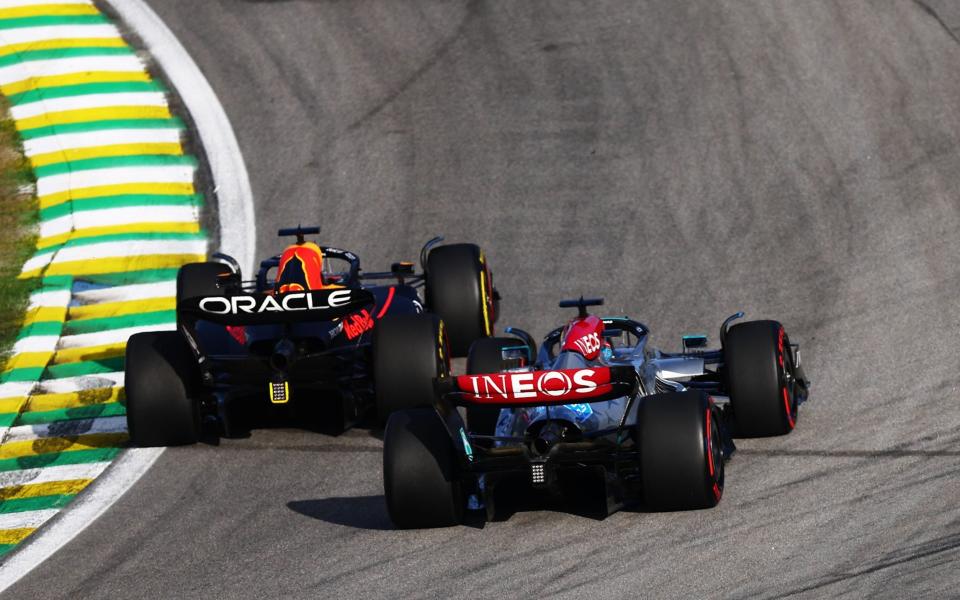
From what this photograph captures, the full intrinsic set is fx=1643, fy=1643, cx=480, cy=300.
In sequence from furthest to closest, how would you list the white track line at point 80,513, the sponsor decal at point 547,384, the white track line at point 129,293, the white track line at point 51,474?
the white track line at point 129,293 → the white track line at point 51,474 → the white track line at point 80,513 → the sponsor decal at point 547,384

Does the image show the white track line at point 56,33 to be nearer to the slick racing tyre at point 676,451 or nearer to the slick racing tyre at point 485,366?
the slick racing tyre at point 485,366

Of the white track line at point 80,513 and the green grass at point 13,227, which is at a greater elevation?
the green grass at point 13,227

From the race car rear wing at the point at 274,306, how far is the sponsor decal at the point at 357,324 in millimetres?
885

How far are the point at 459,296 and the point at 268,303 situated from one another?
2.89 meters

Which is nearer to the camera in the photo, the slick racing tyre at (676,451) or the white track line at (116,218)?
the slick racing tyre at (676,451)

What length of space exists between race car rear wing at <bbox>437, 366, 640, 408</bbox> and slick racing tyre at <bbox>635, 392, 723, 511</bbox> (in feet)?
0.91

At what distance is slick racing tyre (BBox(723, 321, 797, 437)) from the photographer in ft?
44.6

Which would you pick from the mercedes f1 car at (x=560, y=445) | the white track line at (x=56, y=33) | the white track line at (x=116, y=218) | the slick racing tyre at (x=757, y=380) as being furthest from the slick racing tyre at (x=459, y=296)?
the white track line at (x=56, y=33)

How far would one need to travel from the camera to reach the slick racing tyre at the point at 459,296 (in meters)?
16.7

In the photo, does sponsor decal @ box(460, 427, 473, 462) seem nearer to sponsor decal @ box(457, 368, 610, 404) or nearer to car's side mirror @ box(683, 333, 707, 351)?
sponsor decal @ box(457, 368, 610, 404)

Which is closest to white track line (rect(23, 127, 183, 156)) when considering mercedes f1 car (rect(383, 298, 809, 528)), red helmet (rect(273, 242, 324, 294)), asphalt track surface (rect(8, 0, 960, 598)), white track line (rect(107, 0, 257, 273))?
white track line (rect(107, 0, 257, 273))

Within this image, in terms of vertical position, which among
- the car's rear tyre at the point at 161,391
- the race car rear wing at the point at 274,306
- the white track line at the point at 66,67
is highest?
the white track line at the point at 66,67

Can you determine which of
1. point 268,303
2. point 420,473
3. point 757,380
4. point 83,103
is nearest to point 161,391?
point 268,303

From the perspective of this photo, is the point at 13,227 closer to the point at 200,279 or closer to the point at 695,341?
the point at 200,279
